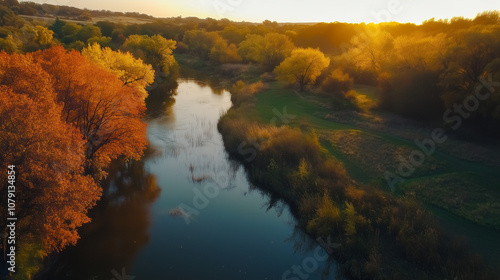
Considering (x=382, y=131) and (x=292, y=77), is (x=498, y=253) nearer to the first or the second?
(x=382, y=131)

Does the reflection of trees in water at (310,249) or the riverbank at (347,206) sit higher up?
the riverbank at (347,206)

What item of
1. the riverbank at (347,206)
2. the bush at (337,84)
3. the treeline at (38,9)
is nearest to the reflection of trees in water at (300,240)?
the riverbank at (347,206)

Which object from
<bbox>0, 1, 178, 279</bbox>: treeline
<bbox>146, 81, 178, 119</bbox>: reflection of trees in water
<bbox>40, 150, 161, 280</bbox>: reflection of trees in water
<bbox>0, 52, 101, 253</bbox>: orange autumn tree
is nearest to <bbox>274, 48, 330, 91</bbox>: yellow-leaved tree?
<bbox>146, 81, 178, 119</bbox>: reflection of trees in water

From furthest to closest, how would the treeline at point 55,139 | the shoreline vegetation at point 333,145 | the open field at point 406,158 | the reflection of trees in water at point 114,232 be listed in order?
the open field at point 406,158, the reflection of trees in water at point 114,232, the shoreline vegetation at point 333,145, the treeline at point 55,139

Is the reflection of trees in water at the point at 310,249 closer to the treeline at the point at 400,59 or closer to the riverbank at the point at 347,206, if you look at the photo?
the riverbank at the point at 347,206

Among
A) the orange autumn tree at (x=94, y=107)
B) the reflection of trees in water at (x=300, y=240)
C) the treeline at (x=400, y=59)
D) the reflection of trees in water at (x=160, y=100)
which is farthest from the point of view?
the reflection of trees in water at (x=160, y=100)

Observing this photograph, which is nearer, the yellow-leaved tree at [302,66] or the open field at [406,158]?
the open field at [406,158]

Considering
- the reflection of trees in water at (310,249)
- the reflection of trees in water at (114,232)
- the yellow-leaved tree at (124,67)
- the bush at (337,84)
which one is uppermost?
the yellow-leaved tree at (124,67)

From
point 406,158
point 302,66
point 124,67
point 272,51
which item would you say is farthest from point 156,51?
point 406,158
